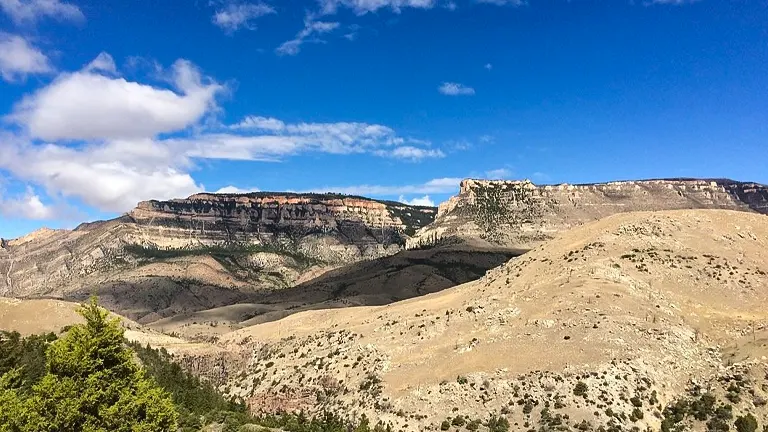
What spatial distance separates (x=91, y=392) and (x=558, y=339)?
1293 inches

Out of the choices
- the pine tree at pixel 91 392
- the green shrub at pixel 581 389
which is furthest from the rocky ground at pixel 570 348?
the pine tree at pixel 91 392

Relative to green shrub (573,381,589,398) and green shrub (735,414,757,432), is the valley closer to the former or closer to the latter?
green shrub (573,381,589,398)

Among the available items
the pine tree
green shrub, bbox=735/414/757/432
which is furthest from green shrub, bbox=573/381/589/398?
the pine tree

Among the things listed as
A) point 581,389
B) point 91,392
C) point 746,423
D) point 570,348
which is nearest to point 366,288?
point 570,348

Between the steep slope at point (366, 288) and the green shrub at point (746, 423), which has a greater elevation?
the steep slope at point (366, 288)

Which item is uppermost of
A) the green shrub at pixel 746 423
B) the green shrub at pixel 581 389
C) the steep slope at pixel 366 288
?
the steep slope at pixel 366 288

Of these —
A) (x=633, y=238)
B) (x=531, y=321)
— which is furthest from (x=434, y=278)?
(x=531, y=321)

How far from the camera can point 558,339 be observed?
42.0 m

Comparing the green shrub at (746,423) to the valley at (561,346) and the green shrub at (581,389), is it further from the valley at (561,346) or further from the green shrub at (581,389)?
the green shrub at (581,389)

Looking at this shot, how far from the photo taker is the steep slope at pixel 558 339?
36688 mm

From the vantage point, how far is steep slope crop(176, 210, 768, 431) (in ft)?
120

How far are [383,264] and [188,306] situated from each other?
65519 millimetres

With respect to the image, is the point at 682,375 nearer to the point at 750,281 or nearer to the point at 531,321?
the point at 531,321

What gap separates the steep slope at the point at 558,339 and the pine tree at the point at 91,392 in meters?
22.1
